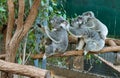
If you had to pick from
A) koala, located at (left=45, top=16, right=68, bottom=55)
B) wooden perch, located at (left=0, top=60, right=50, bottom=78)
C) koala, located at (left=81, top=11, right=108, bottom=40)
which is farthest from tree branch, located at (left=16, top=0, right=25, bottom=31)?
koala, located at (left=81, top=11, right=108, bottom=40)

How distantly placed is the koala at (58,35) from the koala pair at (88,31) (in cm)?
15

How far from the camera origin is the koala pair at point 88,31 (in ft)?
12.3

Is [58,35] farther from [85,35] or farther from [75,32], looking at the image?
[85,35]

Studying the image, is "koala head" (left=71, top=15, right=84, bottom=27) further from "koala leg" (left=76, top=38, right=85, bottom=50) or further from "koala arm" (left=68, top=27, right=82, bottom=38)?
"koala leg" (left=76, top=38, right=85, bottom=50)

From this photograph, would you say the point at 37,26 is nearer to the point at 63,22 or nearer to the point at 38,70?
the point at 63,22

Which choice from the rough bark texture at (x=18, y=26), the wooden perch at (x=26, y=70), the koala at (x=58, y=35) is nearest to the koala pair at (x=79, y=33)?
the koala at (x=58, y=35)

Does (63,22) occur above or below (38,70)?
above

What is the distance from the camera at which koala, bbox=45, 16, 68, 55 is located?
3556 millimetres

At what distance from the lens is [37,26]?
3234 millimetres

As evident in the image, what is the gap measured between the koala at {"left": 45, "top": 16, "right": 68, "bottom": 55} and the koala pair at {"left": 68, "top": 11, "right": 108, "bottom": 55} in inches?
6.1

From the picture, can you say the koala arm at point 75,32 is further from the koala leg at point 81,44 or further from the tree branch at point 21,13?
the tree branch at point 21,13

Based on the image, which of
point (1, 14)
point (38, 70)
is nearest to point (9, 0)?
point (1, 14)

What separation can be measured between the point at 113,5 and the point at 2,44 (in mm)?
2712

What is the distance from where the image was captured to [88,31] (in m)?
3.88
